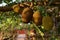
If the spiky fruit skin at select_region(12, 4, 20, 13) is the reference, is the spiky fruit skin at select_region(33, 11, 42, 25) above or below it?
below

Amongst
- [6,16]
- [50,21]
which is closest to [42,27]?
[50,21]

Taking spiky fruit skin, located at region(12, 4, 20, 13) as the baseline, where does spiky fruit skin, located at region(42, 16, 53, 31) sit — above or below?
below

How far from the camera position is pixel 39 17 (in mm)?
754

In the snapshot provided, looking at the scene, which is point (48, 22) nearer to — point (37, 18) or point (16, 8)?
point (37, 18)

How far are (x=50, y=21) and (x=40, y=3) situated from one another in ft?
0.31

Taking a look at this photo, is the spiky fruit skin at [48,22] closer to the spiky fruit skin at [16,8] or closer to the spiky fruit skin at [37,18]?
the spiky fruit skin at [37,18]

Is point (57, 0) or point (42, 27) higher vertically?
point (57, 0)

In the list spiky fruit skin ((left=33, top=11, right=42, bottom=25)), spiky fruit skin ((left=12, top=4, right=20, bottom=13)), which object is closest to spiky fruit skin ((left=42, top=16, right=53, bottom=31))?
spiky fruit skin ((left=33, top=11, right=42, bottom=25))

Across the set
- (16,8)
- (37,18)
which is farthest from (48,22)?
(16,8)

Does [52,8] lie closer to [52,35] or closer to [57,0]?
[57,0]

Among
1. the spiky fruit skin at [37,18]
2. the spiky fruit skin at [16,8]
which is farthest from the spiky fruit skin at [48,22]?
the spiky fruit skin at [16,8]

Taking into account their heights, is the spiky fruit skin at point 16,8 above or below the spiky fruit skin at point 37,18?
above

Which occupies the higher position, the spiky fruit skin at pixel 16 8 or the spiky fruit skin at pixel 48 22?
the spiky fruit skin at pixel 16 8

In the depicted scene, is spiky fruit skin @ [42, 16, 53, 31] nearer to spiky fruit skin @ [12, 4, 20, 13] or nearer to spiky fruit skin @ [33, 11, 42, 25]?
spiky fruit skin @ [33, 11, 42, 25]
